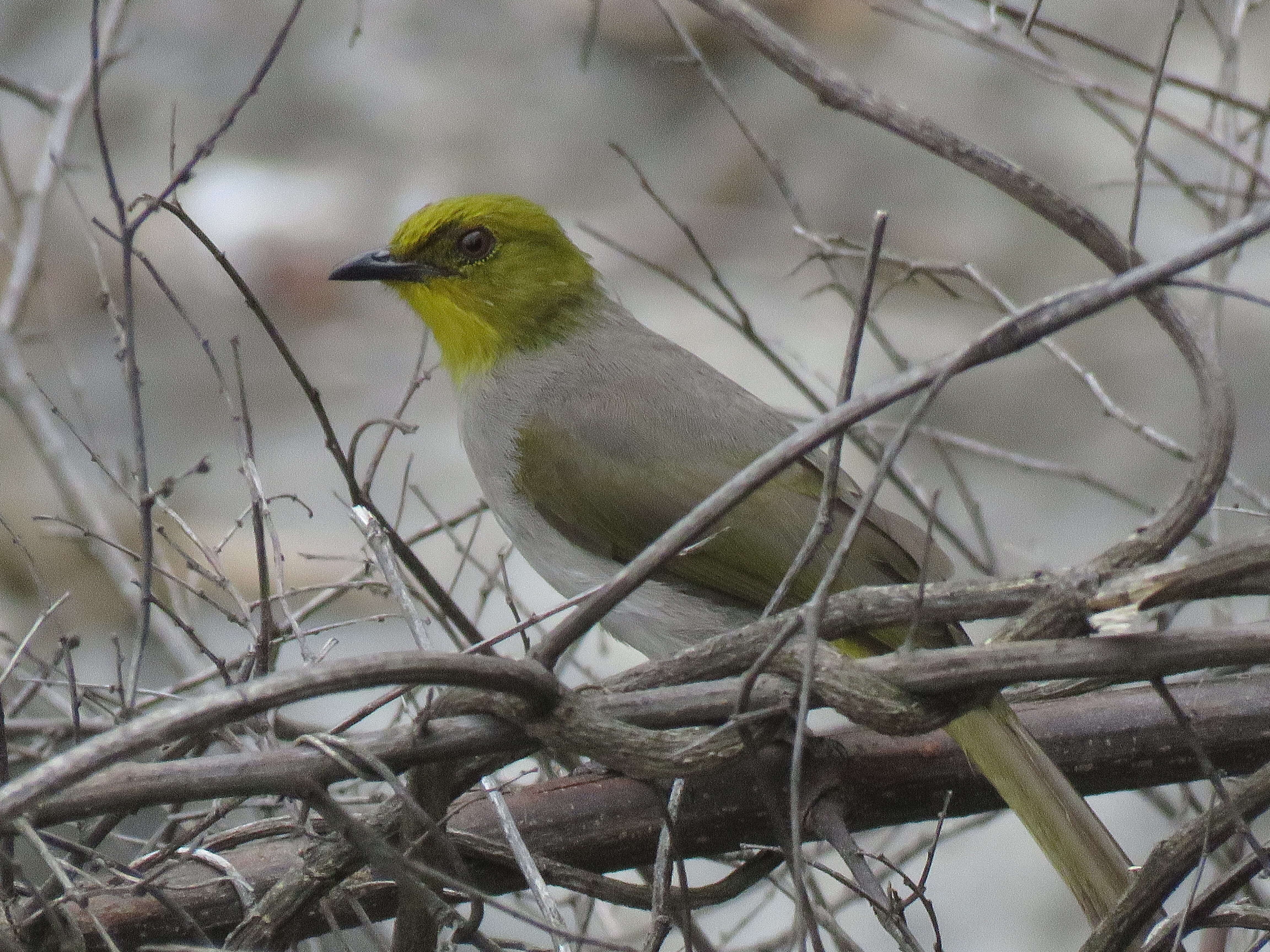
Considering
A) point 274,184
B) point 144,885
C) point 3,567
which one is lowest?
point 144,885

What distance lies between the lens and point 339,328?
809 centimetres

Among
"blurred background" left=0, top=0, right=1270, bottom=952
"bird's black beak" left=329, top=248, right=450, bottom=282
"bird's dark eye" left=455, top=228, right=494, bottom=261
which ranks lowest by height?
"bird's black beak" left=329, top=248, right=450, bottom=282

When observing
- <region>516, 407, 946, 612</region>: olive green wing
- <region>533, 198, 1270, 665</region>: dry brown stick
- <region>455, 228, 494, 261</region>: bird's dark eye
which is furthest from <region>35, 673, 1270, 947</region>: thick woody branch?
<region>455, 228, 494, 261</region>: bird's dark eye

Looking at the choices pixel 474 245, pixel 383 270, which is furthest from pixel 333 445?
pixel 474 245

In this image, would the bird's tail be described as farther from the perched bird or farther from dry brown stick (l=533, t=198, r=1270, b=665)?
dry brown stick (l=533, t=198, r=1270, b=665)

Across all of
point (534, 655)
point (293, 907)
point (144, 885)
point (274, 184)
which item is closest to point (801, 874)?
point (534, 655)

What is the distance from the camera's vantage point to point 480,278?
4262mm

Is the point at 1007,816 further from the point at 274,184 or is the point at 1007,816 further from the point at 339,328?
the point at 274,184

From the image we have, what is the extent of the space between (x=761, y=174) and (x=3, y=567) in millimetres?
4549

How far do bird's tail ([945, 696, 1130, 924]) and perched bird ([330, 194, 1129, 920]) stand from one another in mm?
699

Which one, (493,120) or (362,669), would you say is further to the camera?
(493,120)

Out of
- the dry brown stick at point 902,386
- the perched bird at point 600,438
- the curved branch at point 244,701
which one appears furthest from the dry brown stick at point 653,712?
the perched bird at point 600,438

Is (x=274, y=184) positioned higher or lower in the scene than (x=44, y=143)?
higher

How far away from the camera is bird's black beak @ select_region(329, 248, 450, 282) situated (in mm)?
4121
